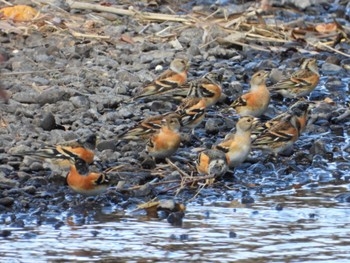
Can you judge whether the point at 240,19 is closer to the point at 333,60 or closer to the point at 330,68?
the point at 333,60

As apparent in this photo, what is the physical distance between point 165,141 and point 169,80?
3.05 meters

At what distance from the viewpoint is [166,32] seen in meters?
17.5

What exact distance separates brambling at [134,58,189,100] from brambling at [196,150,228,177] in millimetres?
2901

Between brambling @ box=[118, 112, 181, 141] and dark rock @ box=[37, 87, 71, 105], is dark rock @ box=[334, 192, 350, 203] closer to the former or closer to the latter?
brambling @ box=[118, 112, 181, 141]

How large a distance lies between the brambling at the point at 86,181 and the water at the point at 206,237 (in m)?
0.34

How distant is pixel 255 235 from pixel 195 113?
13.0ft

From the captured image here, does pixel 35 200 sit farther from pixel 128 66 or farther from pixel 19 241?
pixel 128 66

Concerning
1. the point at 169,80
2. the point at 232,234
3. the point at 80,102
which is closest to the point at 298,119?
the point at 169,80

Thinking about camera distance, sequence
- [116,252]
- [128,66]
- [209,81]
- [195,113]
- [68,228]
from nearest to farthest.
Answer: [116,252] → [68,228] → [195,113] → [209,81] → [128,66]

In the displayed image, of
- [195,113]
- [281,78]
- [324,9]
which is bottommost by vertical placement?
[195,113]

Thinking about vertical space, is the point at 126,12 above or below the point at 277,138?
above

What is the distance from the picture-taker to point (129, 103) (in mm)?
13805

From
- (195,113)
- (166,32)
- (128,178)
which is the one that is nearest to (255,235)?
(128,178)

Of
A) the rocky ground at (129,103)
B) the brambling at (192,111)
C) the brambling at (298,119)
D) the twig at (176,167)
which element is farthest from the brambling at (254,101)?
the twig at (176,167)
